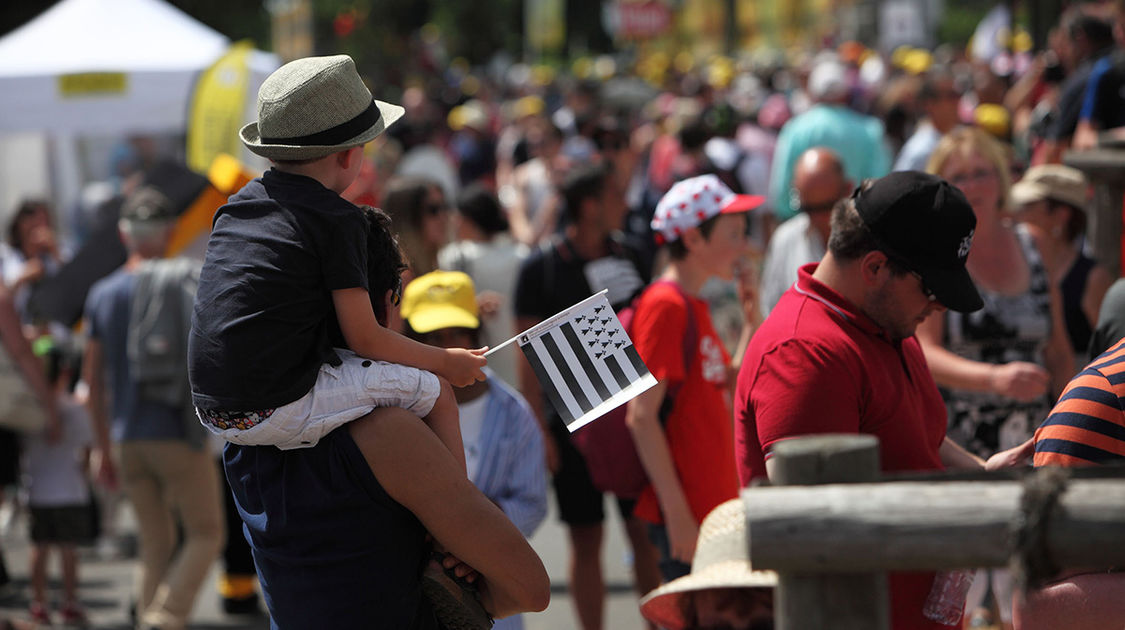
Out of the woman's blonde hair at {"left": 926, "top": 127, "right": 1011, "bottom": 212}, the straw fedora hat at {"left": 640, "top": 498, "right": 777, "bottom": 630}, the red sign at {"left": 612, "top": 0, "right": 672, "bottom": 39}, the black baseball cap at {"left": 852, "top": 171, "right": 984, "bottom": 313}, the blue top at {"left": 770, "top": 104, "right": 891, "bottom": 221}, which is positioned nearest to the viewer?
the straw fedora hat at {"left": 640, "top": 498, "right": 777, "bottom": 630}

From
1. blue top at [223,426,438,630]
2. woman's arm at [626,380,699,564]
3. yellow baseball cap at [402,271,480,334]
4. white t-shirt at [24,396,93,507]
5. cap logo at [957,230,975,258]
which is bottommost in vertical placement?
white t-shirt at [24,396,93,507]

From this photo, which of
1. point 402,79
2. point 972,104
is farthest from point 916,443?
point 402,79

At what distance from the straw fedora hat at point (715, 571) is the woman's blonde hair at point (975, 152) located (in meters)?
2.48

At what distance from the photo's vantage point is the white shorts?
8.87 feet

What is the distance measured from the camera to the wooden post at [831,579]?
7.61ft

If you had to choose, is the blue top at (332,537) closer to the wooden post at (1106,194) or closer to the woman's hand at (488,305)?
the woman's hand at (488,305)

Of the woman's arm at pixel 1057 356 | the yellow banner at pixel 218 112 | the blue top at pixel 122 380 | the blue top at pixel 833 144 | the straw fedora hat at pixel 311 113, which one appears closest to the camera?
the straw fedora hat at pixel 311 113

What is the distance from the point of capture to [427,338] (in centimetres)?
434

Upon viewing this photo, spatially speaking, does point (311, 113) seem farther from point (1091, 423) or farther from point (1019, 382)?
point (1019, 382)

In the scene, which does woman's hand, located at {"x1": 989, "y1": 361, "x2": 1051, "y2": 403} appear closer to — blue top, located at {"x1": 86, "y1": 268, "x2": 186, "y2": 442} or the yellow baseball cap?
the yellow baseball cap

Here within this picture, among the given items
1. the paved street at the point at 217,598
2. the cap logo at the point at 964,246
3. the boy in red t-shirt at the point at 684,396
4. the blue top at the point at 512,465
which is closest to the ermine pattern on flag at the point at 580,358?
the cap logo at the point at 964,246

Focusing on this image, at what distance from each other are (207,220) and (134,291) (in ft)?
4.41

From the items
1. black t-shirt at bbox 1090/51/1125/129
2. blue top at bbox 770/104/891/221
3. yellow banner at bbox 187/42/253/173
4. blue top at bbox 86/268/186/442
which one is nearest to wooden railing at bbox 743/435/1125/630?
blue top at bbox 86/268/186/442

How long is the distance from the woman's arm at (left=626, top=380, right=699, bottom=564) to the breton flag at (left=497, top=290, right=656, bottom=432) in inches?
55.4
